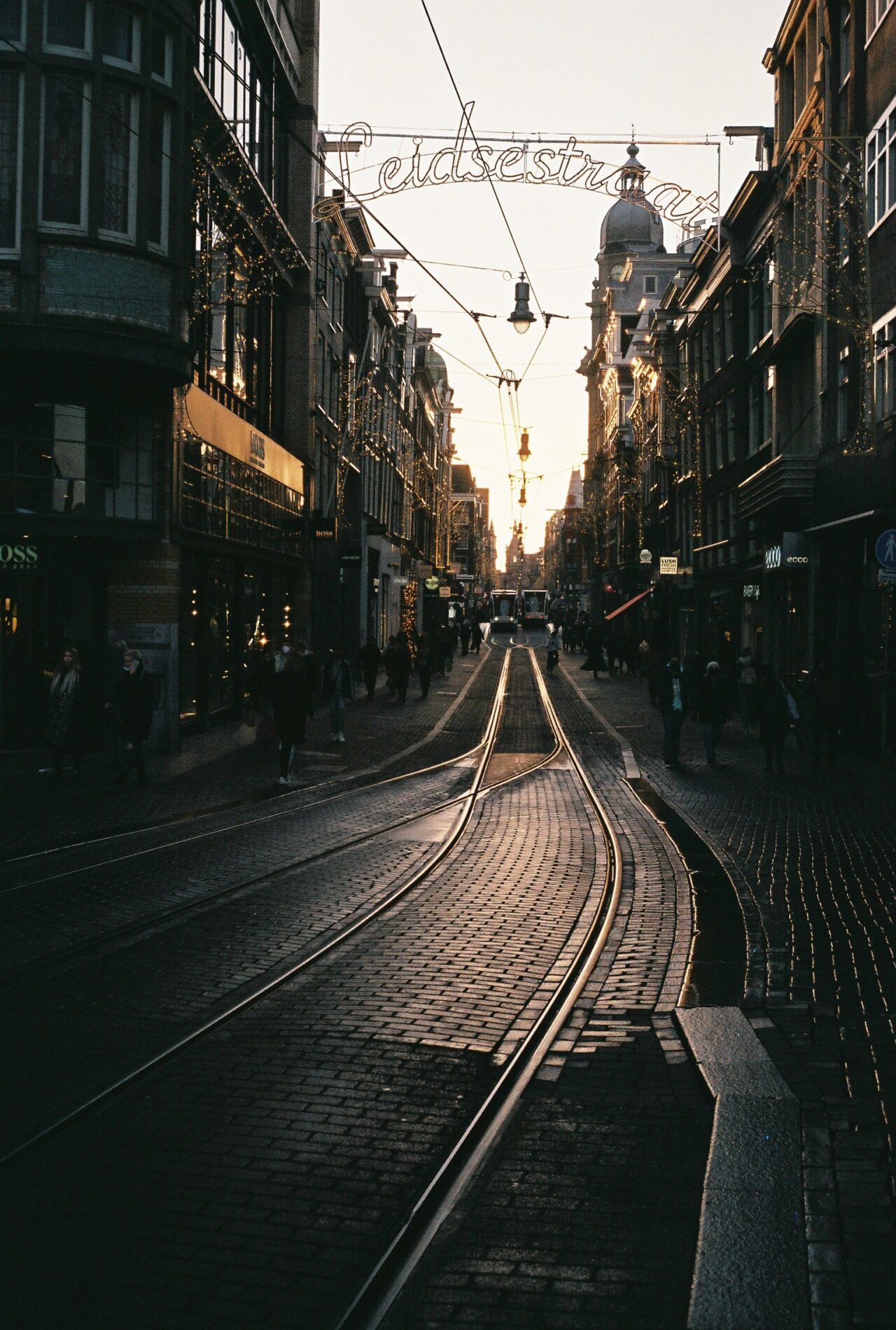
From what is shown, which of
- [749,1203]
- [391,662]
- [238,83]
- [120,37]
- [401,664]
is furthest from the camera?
[391,662]

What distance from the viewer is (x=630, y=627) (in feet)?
246

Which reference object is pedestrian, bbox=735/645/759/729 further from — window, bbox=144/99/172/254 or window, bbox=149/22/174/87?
window, bbox=149/22/174/87

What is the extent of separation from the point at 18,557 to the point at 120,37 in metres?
7.36

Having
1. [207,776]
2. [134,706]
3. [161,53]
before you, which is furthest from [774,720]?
[161,53]

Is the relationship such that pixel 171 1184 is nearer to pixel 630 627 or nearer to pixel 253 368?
pixel 253 368

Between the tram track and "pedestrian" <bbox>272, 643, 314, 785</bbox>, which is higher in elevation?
"pedestrian" <bbox>272, 643, 314, 785</bbox>

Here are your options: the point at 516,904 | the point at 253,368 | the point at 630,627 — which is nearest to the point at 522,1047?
the point at 516,904

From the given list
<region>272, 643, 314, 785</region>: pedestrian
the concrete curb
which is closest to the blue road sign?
<region>272, 643, 314, 785</region>: pedestrian

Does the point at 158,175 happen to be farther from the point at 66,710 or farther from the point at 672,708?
the point at 672,708

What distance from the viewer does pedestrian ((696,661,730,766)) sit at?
2169 centimetres

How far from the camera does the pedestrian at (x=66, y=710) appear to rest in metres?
17.4

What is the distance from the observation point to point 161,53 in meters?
19.8

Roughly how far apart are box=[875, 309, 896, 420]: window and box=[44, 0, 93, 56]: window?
12.7 meters

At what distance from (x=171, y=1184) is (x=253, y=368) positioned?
88.2 ft
